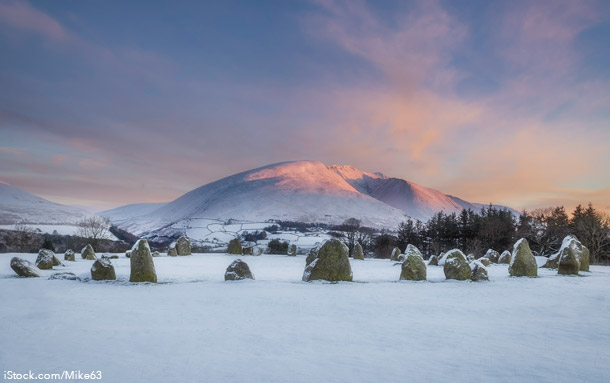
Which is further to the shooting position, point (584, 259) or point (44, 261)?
point (584, 259)

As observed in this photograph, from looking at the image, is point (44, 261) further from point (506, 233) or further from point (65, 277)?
point (506, 233)

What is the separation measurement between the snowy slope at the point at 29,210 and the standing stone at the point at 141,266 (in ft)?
182

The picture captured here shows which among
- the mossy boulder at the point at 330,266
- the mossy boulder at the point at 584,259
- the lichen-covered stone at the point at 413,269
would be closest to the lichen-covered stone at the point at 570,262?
the mossy boulder at the point at 584,259

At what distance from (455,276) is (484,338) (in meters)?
11.3

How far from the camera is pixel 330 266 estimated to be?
1505 cm

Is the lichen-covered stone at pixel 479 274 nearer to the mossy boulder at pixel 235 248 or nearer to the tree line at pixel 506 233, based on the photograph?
the mossy boulder at pixel 235 248

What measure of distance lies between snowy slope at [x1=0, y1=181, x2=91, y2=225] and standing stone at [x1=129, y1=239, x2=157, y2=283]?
5548 cm

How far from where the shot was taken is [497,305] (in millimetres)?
9594

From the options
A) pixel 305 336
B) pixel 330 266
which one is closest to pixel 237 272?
pixel 330 266

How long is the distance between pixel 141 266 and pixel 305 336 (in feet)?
35.4

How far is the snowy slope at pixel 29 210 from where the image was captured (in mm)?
57359

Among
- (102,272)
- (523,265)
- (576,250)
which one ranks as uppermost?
(576,250)

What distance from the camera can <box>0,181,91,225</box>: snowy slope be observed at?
57359mm

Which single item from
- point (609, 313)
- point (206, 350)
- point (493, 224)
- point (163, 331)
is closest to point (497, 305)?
point (609, 313)
